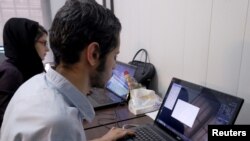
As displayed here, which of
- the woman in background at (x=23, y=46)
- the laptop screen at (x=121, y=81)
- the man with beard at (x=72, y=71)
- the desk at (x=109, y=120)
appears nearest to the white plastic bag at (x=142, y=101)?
the desk at (x=109, y=120)

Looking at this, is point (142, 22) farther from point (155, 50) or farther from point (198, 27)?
point (198, 27)

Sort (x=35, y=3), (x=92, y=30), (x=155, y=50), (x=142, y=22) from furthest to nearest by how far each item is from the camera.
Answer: (x=35, y=3) → (x=142, y=22) → (x=155, y=50) → (x=92, y=30)

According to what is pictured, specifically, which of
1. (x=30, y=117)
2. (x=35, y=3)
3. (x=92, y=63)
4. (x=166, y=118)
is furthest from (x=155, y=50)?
(x=35, y=3)

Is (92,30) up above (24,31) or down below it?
above

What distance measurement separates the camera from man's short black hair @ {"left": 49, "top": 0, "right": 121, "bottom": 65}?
74 centimetres

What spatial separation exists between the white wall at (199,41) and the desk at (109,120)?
1.06 feet

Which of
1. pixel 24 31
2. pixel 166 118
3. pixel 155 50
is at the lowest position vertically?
pixel 166 118

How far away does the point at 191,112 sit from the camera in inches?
40.7

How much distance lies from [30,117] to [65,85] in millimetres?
146

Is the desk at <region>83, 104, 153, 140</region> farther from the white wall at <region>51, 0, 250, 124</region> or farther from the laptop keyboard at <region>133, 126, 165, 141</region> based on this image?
the white wall at <region>51, 0, 250, 124</region>

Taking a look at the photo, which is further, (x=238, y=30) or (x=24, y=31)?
(x=24, y=31)

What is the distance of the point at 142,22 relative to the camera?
168 centimetres

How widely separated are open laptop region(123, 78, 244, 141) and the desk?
119 millimetres

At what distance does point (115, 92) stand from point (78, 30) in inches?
40.4
